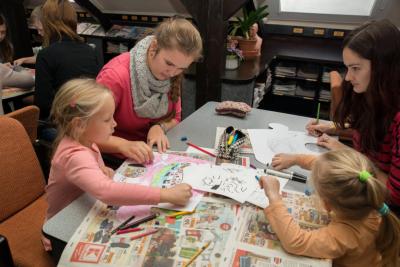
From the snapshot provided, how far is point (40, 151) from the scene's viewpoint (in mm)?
1827

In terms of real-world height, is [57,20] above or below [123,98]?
above

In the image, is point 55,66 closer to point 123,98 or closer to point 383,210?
point 123,98

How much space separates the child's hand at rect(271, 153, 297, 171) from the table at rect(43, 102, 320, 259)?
5 cm

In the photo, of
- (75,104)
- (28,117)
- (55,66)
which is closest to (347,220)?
(75,104)

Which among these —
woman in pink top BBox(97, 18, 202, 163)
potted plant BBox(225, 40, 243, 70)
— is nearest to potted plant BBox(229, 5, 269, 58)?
potted plant BBox(225, 40, 243, 70)

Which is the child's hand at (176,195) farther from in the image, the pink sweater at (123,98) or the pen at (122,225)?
the pink sweater at (123,98)

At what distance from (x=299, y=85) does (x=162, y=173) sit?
110 inches

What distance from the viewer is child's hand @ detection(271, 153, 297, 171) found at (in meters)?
1.20

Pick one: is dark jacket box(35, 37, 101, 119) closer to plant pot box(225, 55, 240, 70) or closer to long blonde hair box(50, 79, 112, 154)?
long blonde hair box(50, 79, 112, 154)

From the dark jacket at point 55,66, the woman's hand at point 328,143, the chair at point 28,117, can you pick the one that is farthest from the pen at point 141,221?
the dark jacket at point 55,66

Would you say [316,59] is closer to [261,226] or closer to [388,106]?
[388,106]

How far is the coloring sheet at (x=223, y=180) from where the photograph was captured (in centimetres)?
102

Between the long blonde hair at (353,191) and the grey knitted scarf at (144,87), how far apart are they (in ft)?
2.62

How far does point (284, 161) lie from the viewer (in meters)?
1.20
